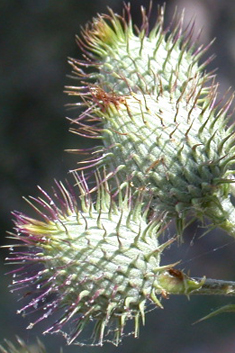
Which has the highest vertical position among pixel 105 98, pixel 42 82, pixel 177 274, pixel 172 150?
pixel 42 82

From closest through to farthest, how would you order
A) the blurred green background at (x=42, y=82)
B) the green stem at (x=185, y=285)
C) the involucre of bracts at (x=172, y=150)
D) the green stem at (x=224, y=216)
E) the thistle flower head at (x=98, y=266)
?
the thistle flower head at (x=98, y=266) → the green stem at (x=185, y=285) → the involucre of bracts at (x=172, y=150) → the green stem at (x=224, y=216) → the blurred green background at (x=42, y=82)

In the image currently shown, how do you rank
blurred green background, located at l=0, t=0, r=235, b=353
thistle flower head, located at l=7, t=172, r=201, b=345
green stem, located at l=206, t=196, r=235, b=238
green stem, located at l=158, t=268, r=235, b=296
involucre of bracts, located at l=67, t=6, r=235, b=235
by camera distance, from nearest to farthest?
thistle flower head, located at l=7, t=172, r=201, b=345
green stem, located at l=158, t=268, r=235, b=296
involucre of bracts, located at l=67, t=6, r=235, b=235
green stem, located at l=206, t=196, r=235, b=238
blurred green background, located at l=0, t=0, r=235, b=353

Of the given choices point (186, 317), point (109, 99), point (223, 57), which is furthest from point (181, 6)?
point (109, 99)

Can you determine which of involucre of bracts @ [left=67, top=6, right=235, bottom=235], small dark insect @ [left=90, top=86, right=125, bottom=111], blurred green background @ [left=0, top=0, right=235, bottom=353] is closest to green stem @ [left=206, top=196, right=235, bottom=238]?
involucre of bracts @ [left=67, top=6, right=235, bottom=235]

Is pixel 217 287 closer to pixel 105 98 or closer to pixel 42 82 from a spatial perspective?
pixel 105 98

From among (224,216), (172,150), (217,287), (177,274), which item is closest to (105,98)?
(172,150)

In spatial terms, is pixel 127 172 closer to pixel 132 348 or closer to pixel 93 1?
pixel 132 348

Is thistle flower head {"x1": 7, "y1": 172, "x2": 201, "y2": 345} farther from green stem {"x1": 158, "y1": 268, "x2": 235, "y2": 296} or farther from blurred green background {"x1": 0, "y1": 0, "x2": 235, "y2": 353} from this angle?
blurred green background {"x1": 0, "y1": 0, "x2": 235, "y2": 353}

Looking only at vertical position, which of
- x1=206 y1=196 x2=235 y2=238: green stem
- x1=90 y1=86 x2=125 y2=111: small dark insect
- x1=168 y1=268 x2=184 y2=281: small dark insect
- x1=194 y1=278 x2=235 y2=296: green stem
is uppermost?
x1=90 y1=86 x2=125 y2=111: small dark insect

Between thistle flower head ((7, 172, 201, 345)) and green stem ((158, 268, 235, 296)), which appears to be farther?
green stem ((158, 268, 235, 296))

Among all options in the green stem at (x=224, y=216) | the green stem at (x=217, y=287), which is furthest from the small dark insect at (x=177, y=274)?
the green stem at (x=224, y=216)

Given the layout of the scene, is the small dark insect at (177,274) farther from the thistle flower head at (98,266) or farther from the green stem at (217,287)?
the green stem at (217,287)

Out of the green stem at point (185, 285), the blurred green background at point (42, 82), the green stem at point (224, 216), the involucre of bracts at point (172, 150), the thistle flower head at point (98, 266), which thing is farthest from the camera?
the blurred green background at point (42, 82)

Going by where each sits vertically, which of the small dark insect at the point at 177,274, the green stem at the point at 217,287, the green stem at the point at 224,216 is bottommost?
the green stem at the point at 217,287
